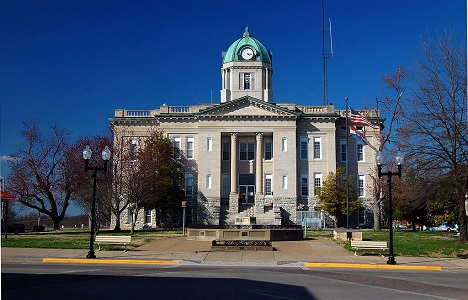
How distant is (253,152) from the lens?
219 ft

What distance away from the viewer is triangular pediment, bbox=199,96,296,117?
64562 millimetres

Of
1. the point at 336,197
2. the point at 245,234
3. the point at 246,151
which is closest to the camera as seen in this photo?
the point at 245,234

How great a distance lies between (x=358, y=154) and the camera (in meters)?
67.8

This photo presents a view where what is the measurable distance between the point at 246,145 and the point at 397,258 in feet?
138

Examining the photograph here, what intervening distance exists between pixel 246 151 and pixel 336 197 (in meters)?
12.9

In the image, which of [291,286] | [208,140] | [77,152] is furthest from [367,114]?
[291,286]

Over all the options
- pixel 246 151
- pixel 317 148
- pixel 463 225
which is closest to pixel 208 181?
pixel 246 151

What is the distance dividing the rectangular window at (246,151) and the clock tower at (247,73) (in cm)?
658

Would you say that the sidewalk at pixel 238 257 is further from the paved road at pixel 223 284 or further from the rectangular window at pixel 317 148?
the rectangular window at pixel 317 148

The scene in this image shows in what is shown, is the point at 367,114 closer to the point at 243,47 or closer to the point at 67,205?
the point at 243,47

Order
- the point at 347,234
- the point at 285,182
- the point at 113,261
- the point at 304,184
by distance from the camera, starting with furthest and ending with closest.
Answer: the point at 304,184 < the point at 285,182 < the point at 347,234 < the point at 113,261

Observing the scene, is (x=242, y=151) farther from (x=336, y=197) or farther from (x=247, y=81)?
(x=336, y=197)

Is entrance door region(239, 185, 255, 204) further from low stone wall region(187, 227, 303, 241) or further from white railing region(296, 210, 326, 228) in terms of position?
low stone wall region(187, 227, 303, 241)

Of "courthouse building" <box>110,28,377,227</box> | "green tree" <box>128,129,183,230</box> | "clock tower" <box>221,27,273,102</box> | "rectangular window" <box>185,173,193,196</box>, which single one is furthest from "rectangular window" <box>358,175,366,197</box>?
"green tree" <box>128,129,183,230</box>
